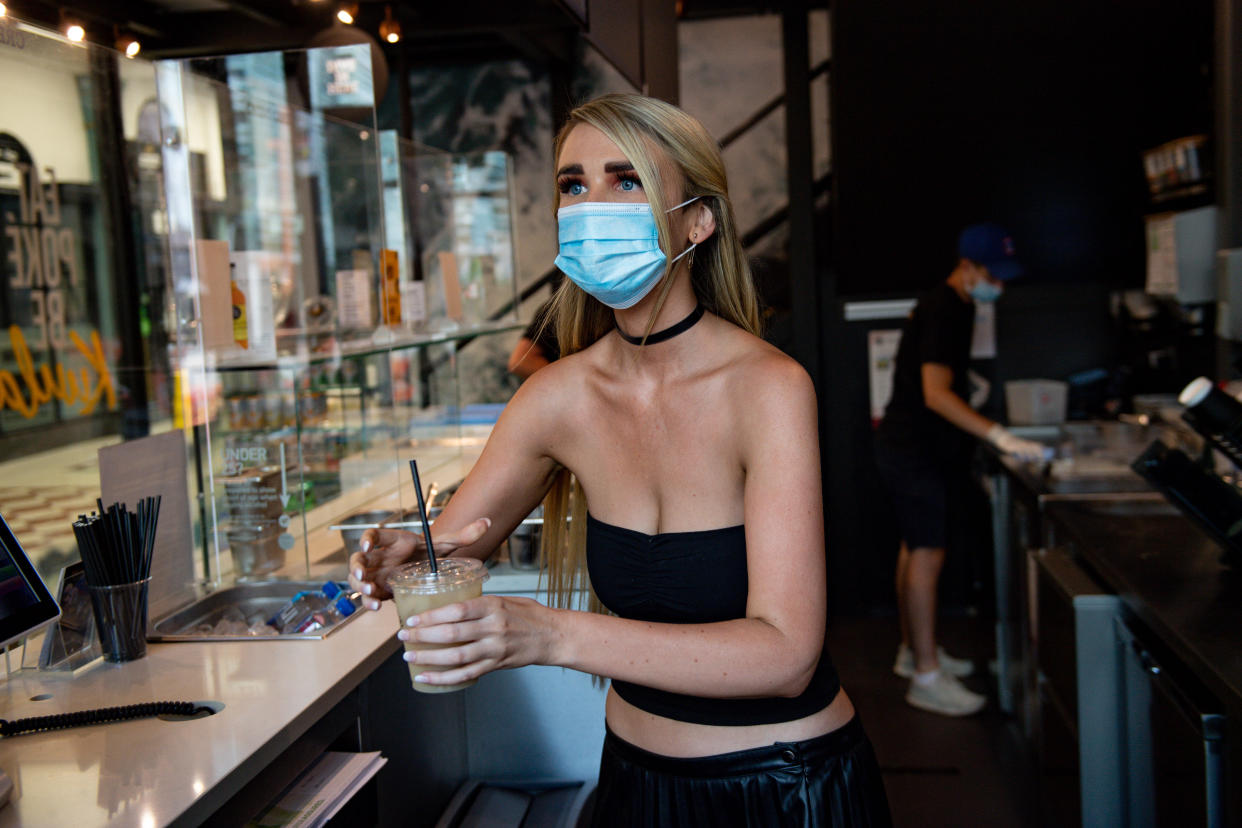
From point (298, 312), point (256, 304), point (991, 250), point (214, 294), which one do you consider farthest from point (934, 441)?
point (214, 294)

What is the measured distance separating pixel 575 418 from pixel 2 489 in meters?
4.22

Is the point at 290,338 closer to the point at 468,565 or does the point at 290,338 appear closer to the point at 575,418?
the point at 575,418

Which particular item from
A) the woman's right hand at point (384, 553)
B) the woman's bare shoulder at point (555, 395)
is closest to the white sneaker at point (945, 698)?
the woman's bare shoulder at point (555, 395)

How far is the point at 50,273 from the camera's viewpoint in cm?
445

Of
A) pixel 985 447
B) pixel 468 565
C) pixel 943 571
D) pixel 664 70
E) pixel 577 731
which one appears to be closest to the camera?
pixel 468 565

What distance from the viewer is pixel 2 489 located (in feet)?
16.1

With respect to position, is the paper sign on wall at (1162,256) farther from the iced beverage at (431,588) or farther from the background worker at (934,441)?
the iced beverage at (431,588)

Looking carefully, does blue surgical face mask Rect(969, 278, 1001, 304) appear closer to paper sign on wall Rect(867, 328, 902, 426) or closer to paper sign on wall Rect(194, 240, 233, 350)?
paper sign on wall Rect(867, 328, 902, 426)

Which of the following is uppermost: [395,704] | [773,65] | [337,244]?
[773,65]

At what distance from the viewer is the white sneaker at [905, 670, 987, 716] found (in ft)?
13.9

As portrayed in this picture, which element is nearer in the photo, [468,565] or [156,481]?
[468,565]

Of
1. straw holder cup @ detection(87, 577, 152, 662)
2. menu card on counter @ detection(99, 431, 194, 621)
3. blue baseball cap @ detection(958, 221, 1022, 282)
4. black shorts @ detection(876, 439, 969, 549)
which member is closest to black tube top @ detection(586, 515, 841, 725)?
straw holder cup @ detection(87, 577, 152, 662)

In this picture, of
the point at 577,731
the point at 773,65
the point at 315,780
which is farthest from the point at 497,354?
the point at 315,780

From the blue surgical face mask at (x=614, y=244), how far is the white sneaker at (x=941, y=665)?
3.48 meters
